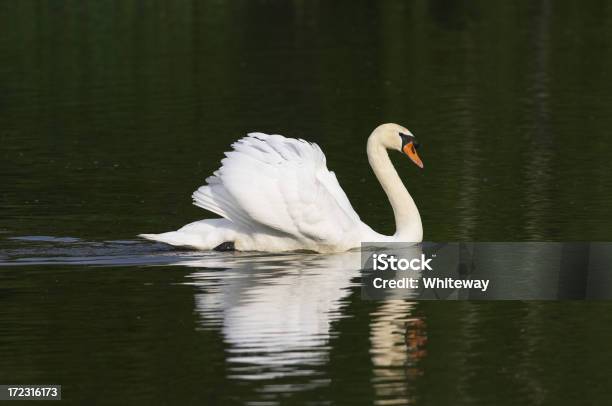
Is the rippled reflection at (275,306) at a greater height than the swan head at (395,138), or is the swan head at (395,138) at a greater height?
the swan head at (395,138)

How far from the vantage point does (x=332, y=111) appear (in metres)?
25.5

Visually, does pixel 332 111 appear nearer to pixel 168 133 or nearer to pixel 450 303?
pixel 168 133

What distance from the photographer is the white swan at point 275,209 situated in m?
14.2

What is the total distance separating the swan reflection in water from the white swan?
16 cm

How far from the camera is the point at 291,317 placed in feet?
39.2

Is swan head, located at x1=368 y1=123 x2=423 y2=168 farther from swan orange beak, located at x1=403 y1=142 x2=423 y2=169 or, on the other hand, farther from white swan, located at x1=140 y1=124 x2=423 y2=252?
white swan, located at x1=140 y1=124 x2=423 y2=252

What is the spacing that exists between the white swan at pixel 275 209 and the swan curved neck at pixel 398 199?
0.01m

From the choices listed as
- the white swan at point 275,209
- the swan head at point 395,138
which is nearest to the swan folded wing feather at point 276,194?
the white swan at point 275,209

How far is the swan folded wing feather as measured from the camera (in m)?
14.2

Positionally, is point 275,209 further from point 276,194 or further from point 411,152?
point 411,152

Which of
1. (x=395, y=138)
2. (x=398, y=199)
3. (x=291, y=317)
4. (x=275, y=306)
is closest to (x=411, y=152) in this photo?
(x=395, y=138)

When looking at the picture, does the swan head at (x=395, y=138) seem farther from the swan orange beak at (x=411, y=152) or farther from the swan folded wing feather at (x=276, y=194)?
the swan folded wing feather at (x=276, y=194)

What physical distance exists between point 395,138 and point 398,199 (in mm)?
739

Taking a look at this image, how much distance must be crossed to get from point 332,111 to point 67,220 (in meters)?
9.81
